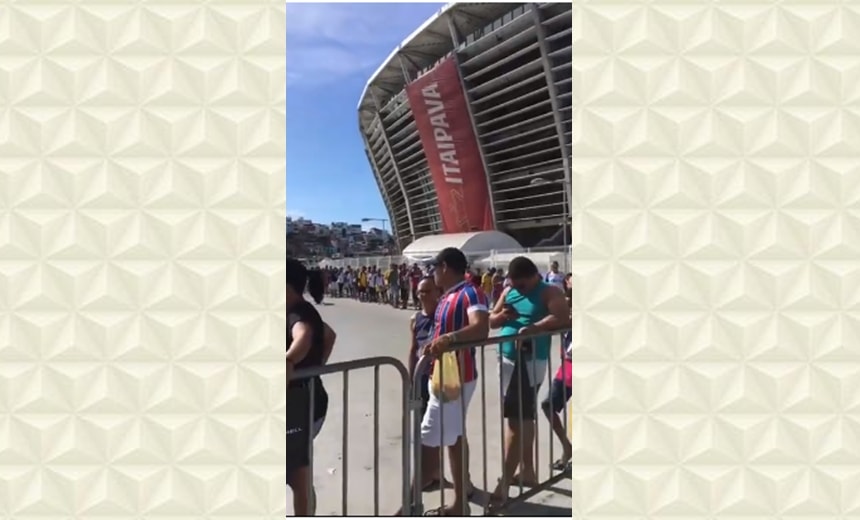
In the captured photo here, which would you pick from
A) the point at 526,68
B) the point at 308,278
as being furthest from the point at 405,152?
the point at 308,278

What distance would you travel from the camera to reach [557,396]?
3.46 meters

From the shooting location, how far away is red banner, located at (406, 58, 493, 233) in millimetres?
26062

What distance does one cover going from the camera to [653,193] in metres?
2.13

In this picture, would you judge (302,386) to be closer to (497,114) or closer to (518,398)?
(518,398)

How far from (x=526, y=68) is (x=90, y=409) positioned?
24902 mm

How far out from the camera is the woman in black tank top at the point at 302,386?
236 cm

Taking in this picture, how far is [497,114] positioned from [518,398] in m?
26.0

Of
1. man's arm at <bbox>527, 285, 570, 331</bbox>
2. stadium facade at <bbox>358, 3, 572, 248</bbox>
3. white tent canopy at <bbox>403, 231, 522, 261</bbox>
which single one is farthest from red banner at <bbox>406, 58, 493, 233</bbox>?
man's arm at <bbox>527, 285, 570, 331</bbox>

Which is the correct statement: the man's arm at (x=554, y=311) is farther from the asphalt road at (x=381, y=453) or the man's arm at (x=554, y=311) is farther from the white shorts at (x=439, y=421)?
the white shorts at (x=439, y=421)

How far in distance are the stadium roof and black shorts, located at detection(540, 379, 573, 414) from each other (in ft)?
70.2

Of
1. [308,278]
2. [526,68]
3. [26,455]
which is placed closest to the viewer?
[26,455]

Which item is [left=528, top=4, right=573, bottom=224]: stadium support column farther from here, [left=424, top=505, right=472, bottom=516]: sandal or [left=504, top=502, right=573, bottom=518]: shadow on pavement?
[left=424, top=505, right=472, bottom=516]: sandal

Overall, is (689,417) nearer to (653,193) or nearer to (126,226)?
(653,193)

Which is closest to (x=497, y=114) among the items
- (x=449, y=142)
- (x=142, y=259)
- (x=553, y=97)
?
(x=449, y=142)
